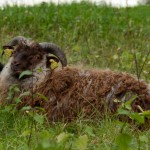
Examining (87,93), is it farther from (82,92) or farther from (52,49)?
(52,49)

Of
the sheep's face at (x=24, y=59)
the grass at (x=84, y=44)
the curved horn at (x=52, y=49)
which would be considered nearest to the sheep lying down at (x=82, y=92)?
the sheep's face at (x=24, y=59)

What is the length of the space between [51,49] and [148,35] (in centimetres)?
704

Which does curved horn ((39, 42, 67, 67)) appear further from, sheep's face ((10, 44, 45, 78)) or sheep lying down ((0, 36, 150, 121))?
sheep lying down ((0, 36, 150, 121))

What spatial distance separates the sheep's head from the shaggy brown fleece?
0.47 m

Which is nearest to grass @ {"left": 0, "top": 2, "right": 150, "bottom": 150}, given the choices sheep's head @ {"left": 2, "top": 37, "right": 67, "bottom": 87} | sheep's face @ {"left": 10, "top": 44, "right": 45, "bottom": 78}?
sheep's head @ {"left": 2, "top": 37, "right": 67, "bottom": 87}

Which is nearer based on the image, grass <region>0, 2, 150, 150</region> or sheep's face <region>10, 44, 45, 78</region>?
grass <region>0, 2, 150, 150</region>

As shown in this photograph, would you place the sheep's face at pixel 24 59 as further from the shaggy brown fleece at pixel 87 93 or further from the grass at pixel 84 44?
the grass at pixel 84 44

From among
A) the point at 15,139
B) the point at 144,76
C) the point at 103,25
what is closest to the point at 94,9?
the point at 103,25

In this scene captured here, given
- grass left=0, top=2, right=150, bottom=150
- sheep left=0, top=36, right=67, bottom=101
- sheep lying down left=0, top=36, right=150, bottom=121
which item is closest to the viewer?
grass left=0, top=2, right=150, bottom=150

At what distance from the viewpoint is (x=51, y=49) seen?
8594mm

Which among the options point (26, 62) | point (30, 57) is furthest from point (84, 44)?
point (26, 62)

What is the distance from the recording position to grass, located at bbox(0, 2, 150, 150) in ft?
19.3

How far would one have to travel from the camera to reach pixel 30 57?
27.1ft

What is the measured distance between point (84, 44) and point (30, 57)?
17.2ft
